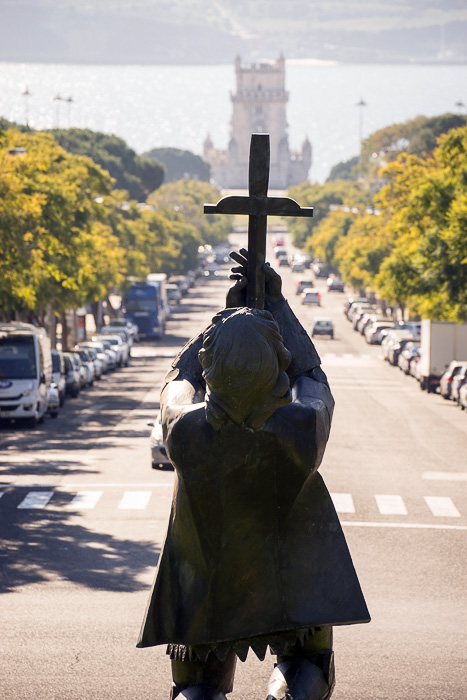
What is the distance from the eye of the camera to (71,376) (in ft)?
151

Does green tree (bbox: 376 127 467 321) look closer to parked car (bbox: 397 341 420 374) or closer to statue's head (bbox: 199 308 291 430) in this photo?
parked car (bbox: 397 341 420 374)

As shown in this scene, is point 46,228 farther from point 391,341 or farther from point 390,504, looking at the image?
point 390,504

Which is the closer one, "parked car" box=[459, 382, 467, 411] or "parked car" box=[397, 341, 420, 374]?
A: "parked car" box=[459, 382, 467, 411]

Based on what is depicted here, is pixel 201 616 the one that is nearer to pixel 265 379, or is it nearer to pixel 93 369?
pixel 265 379

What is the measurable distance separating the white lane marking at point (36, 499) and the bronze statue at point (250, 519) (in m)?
15.6

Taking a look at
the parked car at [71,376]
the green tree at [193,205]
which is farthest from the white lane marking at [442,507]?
the green tree at [193,205]

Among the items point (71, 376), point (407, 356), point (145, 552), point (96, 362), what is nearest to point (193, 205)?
point (407, 356)

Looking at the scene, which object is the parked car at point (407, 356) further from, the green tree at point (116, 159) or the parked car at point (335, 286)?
the parked car at point (335, 286)

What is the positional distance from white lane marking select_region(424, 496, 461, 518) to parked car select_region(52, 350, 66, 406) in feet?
66.7

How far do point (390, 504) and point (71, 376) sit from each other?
82.5 feet

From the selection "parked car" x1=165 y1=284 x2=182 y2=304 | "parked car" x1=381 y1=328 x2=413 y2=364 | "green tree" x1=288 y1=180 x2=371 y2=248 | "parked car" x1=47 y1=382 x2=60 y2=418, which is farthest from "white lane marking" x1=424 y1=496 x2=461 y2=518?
"green tree" x1=288 y1=180 x2=371 y2=248

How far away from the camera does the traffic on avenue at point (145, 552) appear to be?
11898mm

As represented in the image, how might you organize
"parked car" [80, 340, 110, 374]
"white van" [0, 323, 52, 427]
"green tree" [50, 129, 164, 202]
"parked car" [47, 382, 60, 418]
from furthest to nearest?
"green tree" [50, 129, 164, 202] < "parked car" [80, 340, 110, 374] < "parked car" [47, 382, 60, 418] < "white van" [0, 323, 52, 427]

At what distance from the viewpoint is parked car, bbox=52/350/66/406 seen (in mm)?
42000
